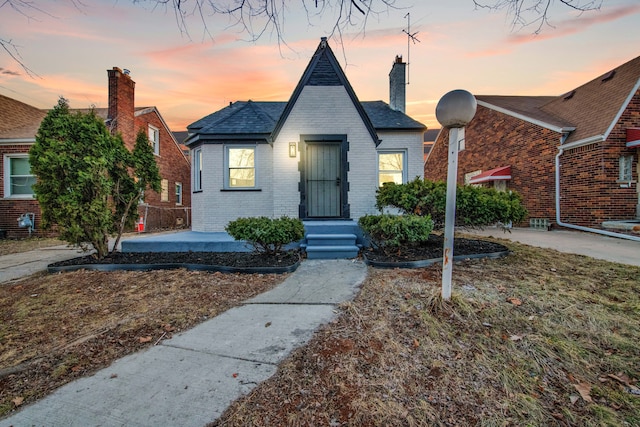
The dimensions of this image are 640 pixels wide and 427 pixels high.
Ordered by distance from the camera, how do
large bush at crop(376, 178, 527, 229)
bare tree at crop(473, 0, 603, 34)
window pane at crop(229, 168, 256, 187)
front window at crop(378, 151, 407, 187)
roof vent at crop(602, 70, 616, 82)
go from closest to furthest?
bare tree at crop(473, 0, 603, 34), large bush at crop(376, 178, 527, 229), window pane at crop(229, 168, 256, 187), front window at crop(378, 151, 407, 187), roof vent at crop(602, 70, 616, 82)

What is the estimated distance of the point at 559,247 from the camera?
7.00m

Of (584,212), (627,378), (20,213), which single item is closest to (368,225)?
(627,378)

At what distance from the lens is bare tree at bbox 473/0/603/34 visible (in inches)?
98.9

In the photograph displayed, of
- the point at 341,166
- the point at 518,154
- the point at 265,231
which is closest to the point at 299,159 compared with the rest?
the point at 341,166

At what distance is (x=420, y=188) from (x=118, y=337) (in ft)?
18.3

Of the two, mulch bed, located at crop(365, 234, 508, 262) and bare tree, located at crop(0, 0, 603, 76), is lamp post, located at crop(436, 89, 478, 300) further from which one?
mulch bed, located at crop(365, 234, 508, 262)

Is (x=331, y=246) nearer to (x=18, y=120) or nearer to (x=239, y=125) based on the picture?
(x=239, y=125)

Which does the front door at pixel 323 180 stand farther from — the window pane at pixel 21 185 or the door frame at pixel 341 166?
the window pane at pixel 21 185

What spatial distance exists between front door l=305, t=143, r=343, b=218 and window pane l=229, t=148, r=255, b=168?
6.39ft

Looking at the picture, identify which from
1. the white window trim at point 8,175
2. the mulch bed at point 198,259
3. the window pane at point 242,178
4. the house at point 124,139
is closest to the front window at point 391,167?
the window pane at point 242,178

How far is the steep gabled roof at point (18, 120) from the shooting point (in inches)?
442

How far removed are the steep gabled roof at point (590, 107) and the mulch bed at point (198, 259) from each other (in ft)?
36.6

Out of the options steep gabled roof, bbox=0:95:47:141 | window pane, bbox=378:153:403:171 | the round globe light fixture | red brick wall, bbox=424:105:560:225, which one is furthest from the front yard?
steep gabled roof, bbox=0:95:47:141

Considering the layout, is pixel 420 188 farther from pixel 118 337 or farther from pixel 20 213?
pixel 20 213
